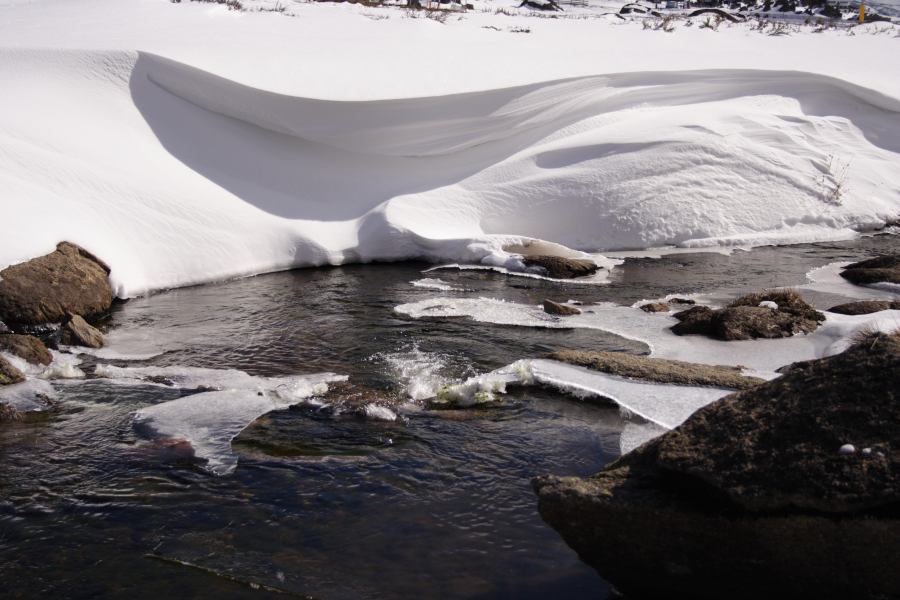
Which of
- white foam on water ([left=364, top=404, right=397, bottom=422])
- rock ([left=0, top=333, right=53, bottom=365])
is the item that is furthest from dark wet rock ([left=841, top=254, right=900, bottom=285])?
rock ([left=0, top=333, right=53, bottom=365])

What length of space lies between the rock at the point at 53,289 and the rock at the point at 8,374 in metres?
1.31

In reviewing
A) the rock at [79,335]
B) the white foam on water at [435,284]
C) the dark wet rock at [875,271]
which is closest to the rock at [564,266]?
the white foam on water at [435,284]

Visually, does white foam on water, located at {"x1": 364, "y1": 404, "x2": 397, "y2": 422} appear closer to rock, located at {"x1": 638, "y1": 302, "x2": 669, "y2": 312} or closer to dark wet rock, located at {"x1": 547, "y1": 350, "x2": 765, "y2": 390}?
dark wet rock, located at {"x1": 547, "y1": 350, "x2": 765, "y2": 390}

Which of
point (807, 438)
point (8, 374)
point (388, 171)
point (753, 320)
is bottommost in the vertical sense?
point (8, 374)

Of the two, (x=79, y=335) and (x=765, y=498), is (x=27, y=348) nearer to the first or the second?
(x=79, y=335)

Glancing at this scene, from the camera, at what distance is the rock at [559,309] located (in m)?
7.27

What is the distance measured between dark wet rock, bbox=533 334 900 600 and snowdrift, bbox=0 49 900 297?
590 centimetres

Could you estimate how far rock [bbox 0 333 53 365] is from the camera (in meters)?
6.00

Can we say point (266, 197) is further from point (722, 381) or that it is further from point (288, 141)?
point (722, 381)

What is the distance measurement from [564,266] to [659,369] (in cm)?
329

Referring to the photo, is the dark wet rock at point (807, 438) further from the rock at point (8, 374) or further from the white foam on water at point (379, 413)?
the rock at point (8, 374)

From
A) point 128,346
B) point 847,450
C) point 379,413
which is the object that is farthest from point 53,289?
point 847,450

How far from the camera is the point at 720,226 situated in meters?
10.2

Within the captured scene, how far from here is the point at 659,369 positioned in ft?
18.1
